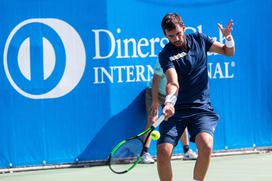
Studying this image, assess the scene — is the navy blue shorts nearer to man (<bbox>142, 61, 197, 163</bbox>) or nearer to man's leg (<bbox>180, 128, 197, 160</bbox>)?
man (<bbox>142, 61, 197, 163</bbox>)

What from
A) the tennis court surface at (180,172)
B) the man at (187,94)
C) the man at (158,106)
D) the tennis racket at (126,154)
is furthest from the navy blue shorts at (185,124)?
the man at (158,106)

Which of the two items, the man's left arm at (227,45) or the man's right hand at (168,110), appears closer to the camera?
the man's right hand at (168,110)

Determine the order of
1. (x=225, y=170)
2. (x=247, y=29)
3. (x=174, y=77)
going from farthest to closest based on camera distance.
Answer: (x=247, y=29) → (x=225, y=170) → (x=174, y=77)

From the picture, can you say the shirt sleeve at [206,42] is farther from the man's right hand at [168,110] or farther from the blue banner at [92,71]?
the blue banner at [92,71]

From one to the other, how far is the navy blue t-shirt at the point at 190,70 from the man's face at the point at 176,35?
0.09m

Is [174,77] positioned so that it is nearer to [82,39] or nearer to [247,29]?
[82,39]

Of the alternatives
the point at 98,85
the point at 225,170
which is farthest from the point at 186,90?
the point at 98,85

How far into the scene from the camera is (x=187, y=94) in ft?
20.1

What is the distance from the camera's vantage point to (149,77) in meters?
9.12

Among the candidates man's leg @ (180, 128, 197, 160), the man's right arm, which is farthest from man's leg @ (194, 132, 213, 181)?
man's leg @ (180, 128, 197, 160)

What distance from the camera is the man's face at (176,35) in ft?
19.5

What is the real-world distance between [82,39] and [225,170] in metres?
2.31

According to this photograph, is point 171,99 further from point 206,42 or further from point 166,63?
point 206,42

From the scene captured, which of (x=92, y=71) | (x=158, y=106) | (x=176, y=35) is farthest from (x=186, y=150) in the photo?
(x=176, y=35)
